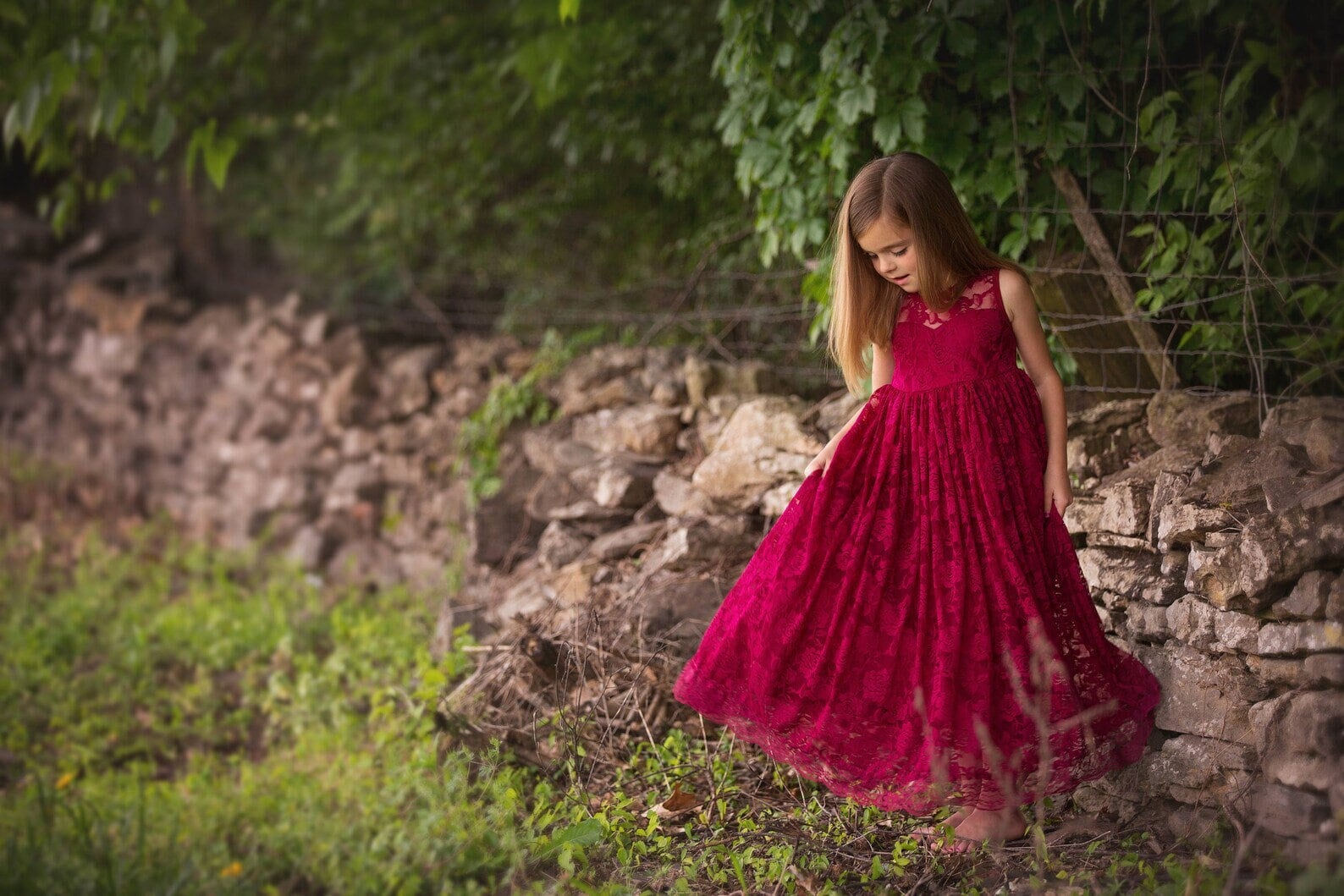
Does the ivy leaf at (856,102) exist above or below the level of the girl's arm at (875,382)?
above

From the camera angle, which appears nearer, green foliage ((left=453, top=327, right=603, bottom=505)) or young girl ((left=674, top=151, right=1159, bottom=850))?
young girl ((left=674, top=151, right=1159, bottom=850))

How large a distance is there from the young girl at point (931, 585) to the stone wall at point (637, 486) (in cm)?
23

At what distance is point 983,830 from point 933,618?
1.72 ft

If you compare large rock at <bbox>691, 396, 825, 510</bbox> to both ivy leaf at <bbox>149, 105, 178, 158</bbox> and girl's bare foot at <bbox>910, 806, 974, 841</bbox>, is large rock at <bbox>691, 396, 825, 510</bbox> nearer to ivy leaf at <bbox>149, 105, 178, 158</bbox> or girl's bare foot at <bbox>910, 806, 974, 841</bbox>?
girl's bare foot at <bbox>910, 806, 974, 841</bbox>

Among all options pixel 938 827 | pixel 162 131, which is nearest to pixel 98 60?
pixel 162 131

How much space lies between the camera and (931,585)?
2283 mm

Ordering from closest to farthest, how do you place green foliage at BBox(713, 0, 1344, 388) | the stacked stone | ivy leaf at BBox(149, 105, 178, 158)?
1. the stacked stone
2. green foliage at BBox(713, 0, 1344, 388)
3. ivy leaf at BBox(149, 105, 178, 158)

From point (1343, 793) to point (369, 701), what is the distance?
3.38m

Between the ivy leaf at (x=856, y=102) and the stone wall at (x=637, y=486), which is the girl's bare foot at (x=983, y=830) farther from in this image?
the ivy leaf at (x=856, y=102)

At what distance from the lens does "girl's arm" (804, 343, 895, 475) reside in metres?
2.51

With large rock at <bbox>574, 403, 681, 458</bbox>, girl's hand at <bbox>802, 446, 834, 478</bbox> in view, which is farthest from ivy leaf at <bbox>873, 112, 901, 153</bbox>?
large rock at <bbox>574, 403, 681, 458</bbox>

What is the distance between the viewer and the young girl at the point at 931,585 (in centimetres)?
218

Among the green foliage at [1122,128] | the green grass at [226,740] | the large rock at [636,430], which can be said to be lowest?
the green grass at [226,740]

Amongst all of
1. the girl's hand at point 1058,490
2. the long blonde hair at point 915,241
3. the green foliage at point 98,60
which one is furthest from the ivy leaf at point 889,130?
the green foliage at point 98,60
